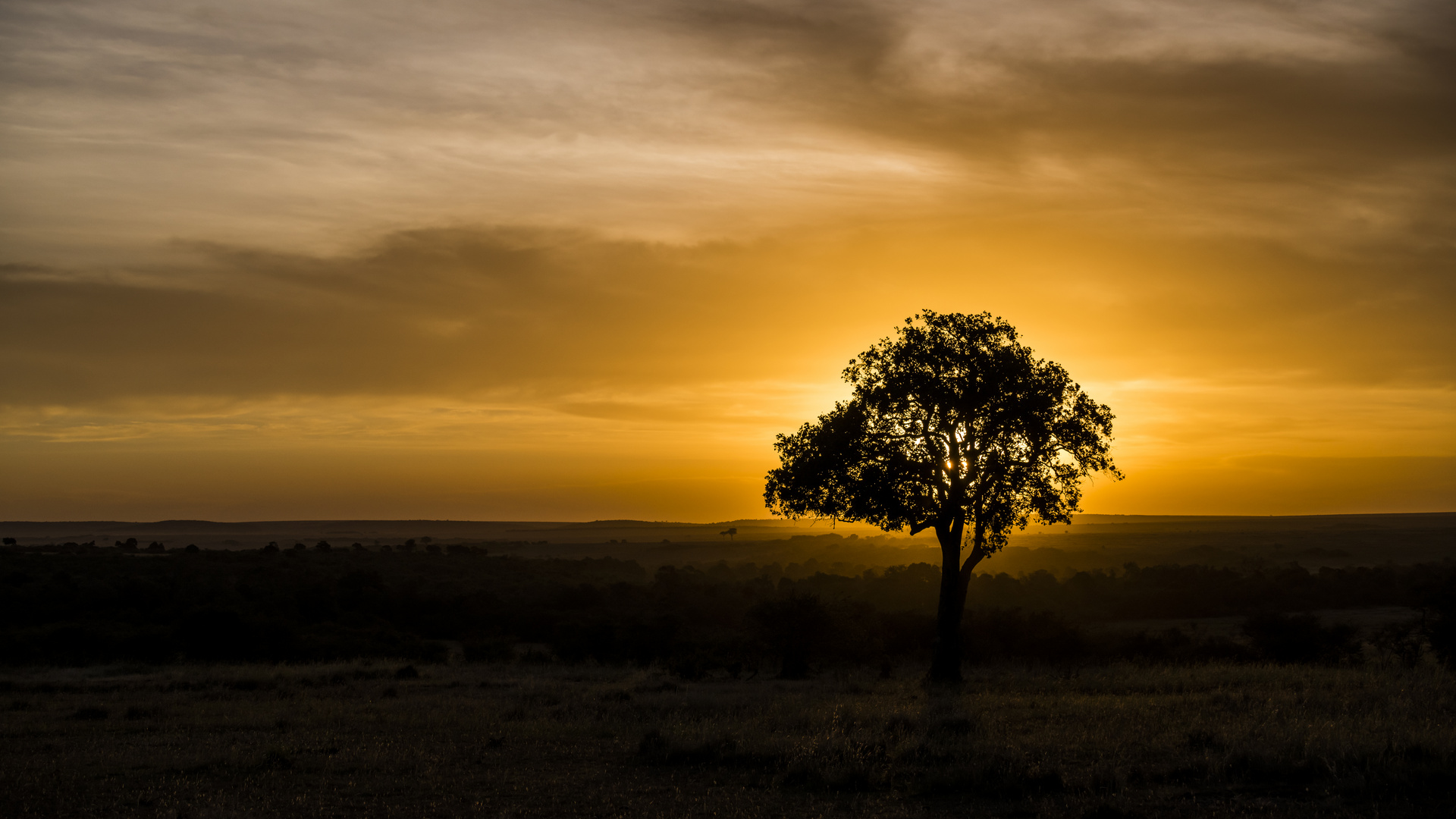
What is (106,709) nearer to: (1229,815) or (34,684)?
(34,684)

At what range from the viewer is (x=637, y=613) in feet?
189

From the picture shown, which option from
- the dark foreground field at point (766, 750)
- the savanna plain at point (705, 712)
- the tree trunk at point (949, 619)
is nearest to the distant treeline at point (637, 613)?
the savanna plain at point (705, 712)

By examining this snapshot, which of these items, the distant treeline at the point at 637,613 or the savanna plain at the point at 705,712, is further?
the distant treeline at the point at 637,613

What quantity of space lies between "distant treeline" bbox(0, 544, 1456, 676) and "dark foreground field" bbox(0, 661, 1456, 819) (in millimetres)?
10919

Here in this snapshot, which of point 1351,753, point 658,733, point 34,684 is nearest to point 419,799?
point 658,733

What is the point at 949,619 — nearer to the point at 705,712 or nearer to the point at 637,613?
the point at 705,712

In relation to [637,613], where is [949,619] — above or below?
above

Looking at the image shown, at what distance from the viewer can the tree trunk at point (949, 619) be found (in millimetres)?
27750

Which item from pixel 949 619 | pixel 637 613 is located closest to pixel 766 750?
pixel 949 619

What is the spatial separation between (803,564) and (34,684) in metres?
88.1

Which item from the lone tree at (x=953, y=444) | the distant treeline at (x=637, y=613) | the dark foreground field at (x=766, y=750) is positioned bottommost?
the distant treeline at (x=637, y=613)

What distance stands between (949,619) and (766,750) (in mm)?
13338

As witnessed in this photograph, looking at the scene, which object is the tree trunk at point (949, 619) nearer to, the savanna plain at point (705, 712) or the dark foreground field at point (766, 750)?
the savanna plain at point (705, 712)

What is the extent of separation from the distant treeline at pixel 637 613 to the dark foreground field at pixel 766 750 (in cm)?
1092
